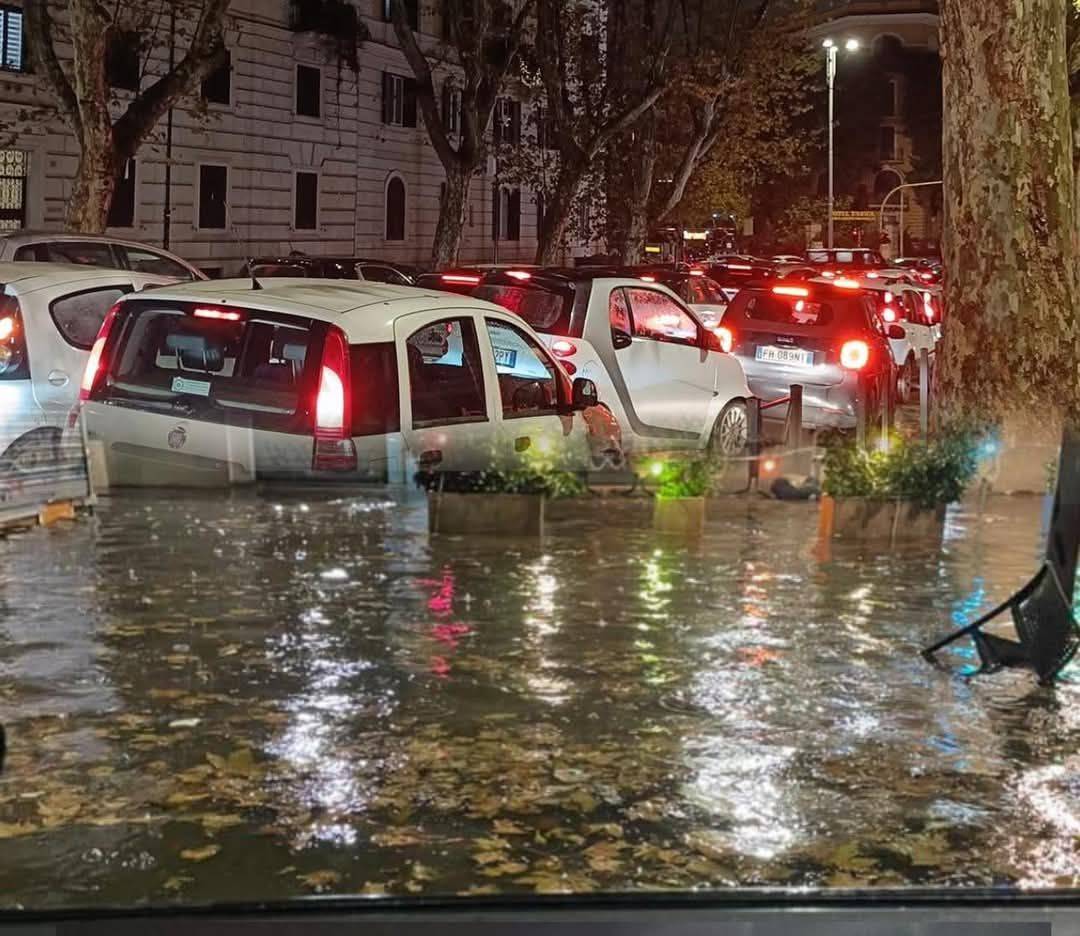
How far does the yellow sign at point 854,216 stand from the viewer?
6625cm

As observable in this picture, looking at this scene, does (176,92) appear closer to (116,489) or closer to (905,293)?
(905,293)

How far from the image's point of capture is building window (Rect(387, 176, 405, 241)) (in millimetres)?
42250

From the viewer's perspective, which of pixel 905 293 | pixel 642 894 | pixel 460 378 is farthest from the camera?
pixel 905 293

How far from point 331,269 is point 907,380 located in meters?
8.60

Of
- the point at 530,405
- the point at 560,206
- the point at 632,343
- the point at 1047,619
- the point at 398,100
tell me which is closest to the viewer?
the point at 1047,619

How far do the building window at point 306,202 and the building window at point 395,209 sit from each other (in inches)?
145

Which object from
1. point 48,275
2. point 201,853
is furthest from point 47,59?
point 201,853

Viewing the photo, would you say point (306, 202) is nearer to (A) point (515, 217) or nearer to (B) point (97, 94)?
(A) point (515, 217)

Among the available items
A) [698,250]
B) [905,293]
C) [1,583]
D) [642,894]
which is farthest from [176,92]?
[698,250]

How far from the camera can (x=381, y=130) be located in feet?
136

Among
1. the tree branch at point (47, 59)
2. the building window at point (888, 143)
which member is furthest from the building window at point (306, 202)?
the building window at point (888, 143)

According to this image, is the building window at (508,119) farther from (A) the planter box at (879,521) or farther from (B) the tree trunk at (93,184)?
(A) the planter box at (879,521)

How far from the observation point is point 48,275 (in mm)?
9484

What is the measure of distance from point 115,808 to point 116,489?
1.55 meters
